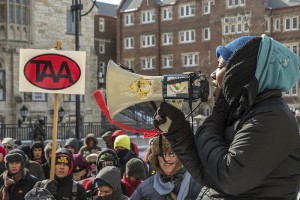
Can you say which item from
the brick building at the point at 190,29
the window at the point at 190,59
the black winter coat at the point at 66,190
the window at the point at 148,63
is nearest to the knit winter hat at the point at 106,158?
the black winter coat at the point at 66,190

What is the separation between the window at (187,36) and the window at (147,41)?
341 cm

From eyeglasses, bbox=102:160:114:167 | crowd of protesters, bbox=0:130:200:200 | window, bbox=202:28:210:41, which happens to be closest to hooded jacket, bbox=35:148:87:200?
crowd of protesters, bbox=0:130:200:200

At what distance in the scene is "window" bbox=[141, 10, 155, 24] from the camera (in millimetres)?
51531

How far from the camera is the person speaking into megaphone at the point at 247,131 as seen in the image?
6.16ft

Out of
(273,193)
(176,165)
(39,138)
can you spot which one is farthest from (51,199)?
(39,138)

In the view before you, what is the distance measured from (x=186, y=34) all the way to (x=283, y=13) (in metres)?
9.88

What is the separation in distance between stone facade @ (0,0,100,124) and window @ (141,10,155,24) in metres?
19.7

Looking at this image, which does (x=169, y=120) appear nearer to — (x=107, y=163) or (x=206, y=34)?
(x=107, y=163)

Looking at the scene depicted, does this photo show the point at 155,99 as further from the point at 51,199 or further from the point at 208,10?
the point at 208,10

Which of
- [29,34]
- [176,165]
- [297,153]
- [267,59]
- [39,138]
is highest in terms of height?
[29,34]

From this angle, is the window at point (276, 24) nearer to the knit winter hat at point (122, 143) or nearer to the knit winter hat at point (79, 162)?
the knit winter hat at point (122, 143)

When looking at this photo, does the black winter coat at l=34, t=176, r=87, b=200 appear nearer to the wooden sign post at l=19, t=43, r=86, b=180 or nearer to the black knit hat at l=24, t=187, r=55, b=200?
the black knit hat at l=24, t=187, r=55, b=200

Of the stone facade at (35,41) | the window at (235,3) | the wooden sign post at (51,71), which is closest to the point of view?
the wooden sign post at (51,71)

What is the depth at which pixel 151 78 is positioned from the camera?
2297 mm
